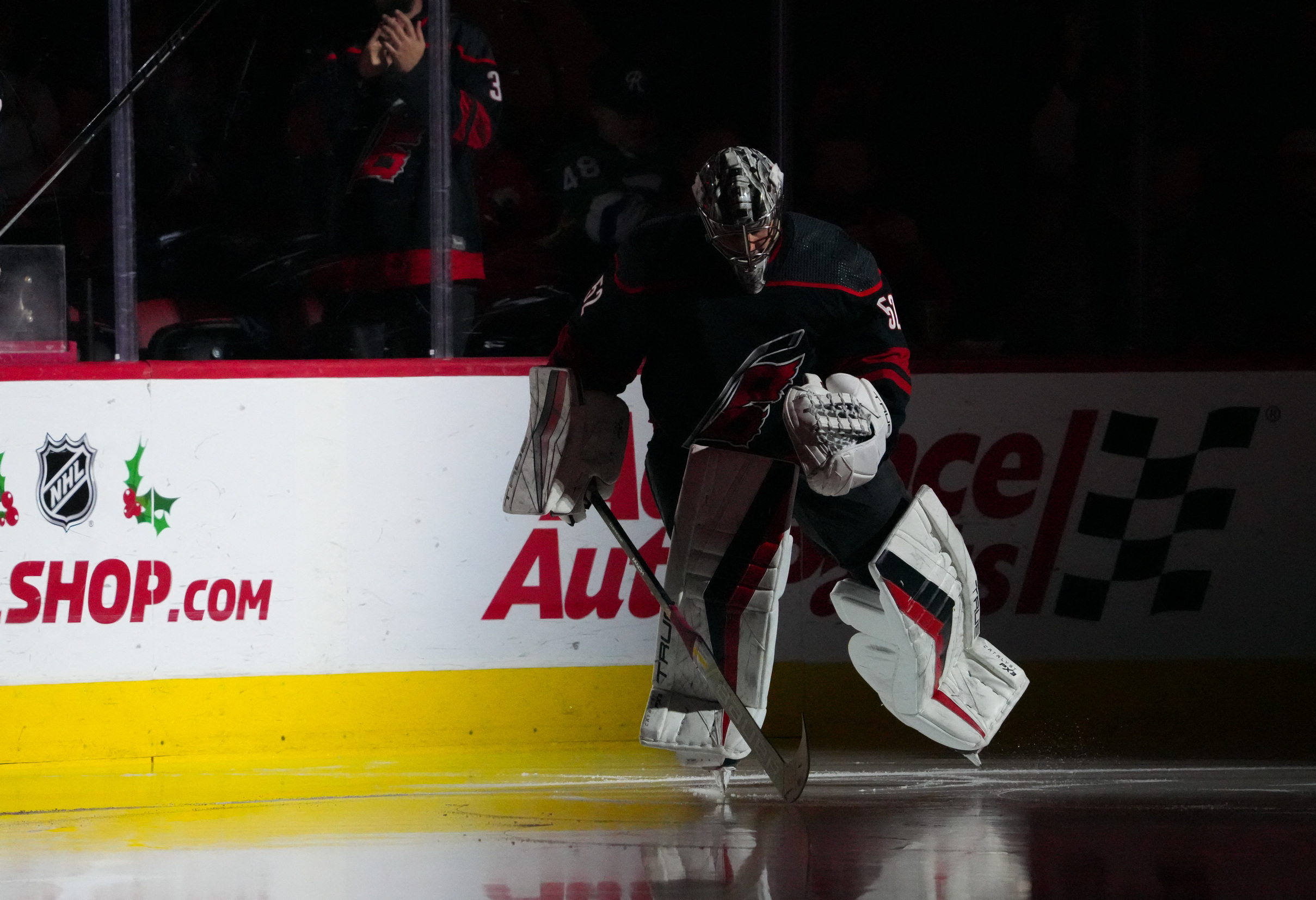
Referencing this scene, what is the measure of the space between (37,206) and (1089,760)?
10.1 feet

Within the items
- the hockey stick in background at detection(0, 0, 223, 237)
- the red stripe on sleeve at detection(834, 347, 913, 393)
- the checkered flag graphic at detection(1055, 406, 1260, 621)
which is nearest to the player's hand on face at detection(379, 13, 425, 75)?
the hockey stick in background at detection(0, 0, 223, 237)

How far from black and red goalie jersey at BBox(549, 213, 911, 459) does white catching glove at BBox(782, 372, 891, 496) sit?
0.38 feet

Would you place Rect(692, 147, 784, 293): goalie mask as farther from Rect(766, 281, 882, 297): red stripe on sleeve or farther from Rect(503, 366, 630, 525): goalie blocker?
Rect(503, 366, 630, 525): goalie blocker

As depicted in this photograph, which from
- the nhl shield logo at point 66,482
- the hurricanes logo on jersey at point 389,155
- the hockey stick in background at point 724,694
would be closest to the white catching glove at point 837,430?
the hockey stick in background at point 724,694

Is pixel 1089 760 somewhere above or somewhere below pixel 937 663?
below

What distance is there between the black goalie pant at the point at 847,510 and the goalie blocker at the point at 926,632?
0.14 ft

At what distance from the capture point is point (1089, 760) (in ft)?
12.6

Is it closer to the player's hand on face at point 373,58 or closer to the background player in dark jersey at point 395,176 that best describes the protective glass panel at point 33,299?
the background player in dark jersey at point 395,176

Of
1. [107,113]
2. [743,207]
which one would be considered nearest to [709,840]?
[743,207]

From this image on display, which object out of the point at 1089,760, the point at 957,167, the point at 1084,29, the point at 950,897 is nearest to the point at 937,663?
the point at 950,897

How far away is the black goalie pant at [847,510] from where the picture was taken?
3238 millimetres

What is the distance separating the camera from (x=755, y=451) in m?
3.20

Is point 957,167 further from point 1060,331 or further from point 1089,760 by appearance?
point 1089,760

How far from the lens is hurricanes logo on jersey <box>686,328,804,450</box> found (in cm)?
306
